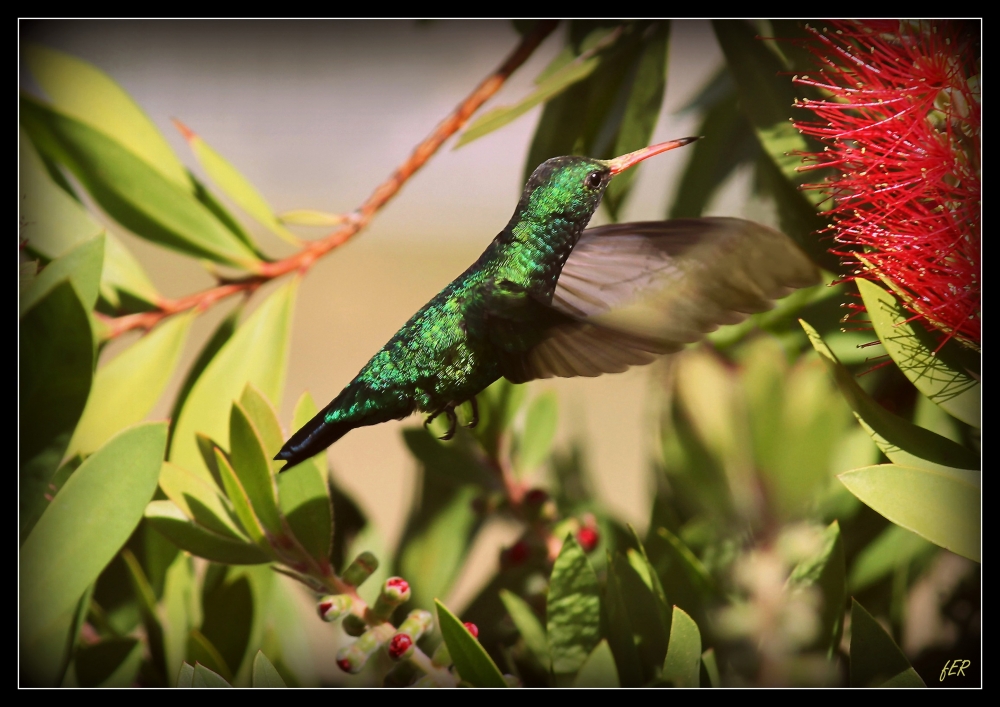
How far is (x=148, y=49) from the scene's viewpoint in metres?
0.60

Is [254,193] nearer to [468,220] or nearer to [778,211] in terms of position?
[468,220]

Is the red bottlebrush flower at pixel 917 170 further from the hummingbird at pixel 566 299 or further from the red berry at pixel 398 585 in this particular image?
the red berry at pixel 398 585

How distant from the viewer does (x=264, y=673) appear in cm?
55

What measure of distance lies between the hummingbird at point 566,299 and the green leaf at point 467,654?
155 mm

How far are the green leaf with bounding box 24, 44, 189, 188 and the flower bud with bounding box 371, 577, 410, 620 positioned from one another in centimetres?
38

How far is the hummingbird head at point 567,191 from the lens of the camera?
1.73ft

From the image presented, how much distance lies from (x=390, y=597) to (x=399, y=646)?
35 mm

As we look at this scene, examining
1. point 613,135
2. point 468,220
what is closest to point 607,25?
point 613,135

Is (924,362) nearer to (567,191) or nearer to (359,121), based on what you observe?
(567,191)

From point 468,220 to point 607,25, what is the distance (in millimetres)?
199

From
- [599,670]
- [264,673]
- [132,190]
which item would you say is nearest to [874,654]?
[599,670]

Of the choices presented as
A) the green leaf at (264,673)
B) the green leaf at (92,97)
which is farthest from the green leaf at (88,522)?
the green leaf at (92,97)

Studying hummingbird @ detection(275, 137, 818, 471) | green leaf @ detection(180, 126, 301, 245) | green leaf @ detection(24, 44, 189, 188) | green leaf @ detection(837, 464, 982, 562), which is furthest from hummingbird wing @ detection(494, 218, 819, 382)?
green leaf @ detection(24, 44, 189, 188)

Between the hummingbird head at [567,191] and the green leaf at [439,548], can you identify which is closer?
the hummingbird head at [567,191]
